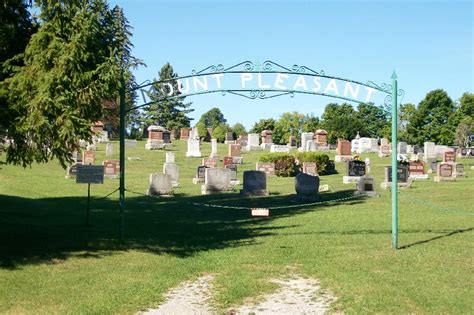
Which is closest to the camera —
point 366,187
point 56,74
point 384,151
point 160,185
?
point 56,74

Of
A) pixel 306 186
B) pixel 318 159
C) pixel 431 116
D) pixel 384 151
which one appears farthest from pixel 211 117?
pixel 306 186

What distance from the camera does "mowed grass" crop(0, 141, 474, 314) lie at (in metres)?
7.26

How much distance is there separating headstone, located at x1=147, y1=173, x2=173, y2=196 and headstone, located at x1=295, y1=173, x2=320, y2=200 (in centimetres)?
600

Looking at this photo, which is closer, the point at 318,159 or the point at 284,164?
the point at 284,164

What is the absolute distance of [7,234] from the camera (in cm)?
1190

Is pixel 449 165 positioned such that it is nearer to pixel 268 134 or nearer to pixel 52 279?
pixel 52 279

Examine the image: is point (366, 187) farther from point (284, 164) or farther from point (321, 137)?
point (321, 137)

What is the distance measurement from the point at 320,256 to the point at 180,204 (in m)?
10.9

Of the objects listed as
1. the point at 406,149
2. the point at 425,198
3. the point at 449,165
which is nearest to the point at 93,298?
the point at 425,198

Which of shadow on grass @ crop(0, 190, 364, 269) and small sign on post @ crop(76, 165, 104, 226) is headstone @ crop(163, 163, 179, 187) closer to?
shadow on grass @ crop(0, 190, 364, 269)

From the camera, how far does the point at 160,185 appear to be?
2331cm

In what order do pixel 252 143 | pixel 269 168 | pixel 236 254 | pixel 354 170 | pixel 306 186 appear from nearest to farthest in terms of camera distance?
pixel 236 254 → pixel 306 186 → pixel 354 170 → pixel 269 168 → pixel 252 143

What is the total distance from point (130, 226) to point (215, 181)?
9742 mm

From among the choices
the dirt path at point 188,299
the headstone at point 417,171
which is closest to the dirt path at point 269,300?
the dirt path at point 188,299
